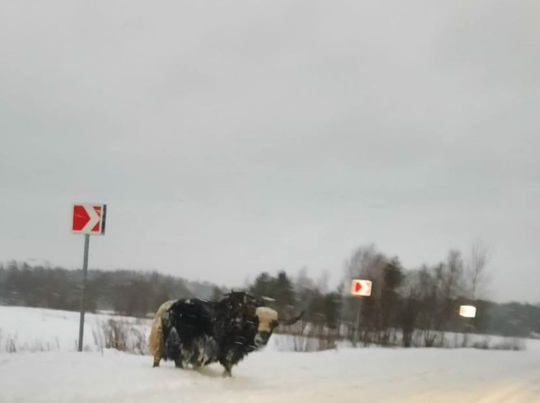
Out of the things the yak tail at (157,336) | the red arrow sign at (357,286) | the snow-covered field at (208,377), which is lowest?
the snow-covered field at (208,377)

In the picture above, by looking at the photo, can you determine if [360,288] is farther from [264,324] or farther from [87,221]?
[87,221]

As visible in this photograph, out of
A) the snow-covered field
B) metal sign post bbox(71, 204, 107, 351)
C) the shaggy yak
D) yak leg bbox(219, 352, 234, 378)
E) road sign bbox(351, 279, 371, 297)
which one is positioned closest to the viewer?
the snow-covered field

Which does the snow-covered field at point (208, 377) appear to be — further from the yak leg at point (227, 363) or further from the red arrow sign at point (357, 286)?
the red arrow sign at point (357, 286)

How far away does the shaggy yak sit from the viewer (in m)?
12.4

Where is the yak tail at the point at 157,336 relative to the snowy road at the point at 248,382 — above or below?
above

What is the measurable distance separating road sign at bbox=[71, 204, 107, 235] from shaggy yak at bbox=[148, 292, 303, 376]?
1975 millimetres

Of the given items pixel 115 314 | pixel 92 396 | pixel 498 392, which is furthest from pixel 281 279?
pixel 92 396

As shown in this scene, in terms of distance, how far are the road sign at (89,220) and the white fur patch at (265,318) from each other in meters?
3.25

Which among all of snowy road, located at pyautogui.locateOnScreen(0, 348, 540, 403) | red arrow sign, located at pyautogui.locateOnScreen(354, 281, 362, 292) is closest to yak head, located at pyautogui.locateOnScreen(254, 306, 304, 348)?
snowy road, located at pyautogui.locateOnScreen(0, 348, 540, 403)

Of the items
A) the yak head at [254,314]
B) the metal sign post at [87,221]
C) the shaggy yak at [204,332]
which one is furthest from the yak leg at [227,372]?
the metal sign post at [87,221]

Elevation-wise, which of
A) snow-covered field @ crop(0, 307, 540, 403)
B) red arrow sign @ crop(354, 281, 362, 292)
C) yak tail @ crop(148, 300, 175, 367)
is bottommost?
snow-covered field @ crop(0, 307, 540, 403)

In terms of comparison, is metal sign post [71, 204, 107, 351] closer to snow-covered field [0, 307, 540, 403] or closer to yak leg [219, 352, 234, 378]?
snow-covered field [0, 307, 540, 403]

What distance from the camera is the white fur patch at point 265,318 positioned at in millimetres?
12930

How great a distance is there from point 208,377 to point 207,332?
75 centimetres
